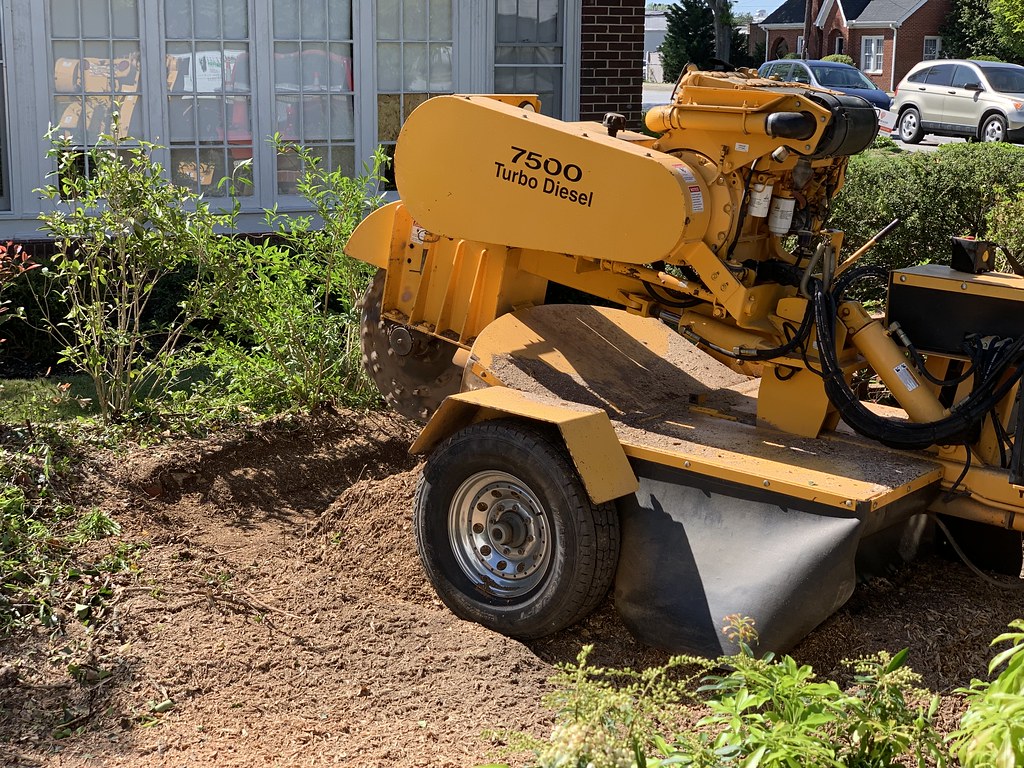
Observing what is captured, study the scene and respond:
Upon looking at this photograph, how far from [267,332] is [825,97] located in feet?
11.3

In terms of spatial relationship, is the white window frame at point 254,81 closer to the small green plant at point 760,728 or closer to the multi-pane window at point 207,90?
the multi-pane window at point 207,90

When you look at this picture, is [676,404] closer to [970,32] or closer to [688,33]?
[688,33]

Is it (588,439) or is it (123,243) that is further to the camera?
(123,243)

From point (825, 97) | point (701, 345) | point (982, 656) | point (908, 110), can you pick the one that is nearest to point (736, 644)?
point (982, 656)

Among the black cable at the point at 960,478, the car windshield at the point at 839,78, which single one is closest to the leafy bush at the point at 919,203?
the black cable at the point at 960,478

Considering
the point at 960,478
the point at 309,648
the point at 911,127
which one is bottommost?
the point at 309,648

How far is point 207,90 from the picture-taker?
10336mm

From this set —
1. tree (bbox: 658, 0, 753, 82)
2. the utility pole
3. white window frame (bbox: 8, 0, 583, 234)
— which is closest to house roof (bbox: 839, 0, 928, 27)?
the utility pole

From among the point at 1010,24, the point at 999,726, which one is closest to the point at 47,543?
the point at 999,726

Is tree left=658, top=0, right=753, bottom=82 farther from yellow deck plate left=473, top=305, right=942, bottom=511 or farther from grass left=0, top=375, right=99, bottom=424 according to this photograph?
yellow deck plate left=473, top=305, right=942, bottom=511

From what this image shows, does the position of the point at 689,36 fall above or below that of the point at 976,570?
above

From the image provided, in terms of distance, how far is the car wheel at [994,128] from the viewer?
2716cm

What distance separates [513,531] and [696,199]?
4.93 ft

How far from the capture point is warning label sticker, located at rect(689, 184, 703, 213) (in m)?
4.77
